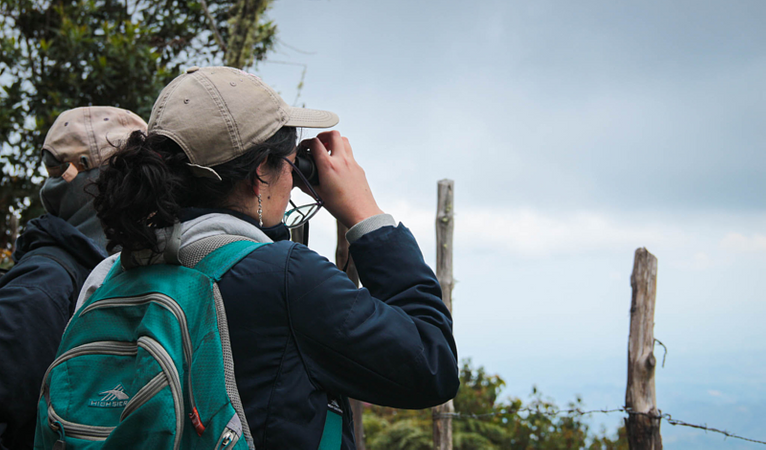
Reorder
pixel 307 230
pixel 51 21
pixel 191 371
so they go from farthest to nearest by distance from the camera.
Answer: pixel 51 21
pixel 307 230
pixel 191 371

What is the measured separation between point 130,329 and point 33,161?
6.35 metres

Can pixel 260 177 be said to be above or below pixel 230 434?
above

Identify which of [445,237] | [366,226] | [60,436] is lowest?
[60,436]

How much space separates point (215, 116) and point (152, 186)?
207mm

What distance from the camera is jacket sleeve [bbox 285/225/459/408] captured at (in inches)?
41.5

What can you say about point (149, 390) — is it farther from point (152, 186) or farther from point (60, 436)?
point (152, 186)

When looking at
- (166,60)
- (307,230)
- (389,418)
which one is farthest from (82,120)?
(389,418)

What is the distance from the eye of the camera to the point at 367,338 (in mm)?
1061

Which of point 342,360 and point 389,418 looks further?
point 389,418

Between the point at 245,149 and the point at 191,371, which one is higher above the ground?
the point at 245,149

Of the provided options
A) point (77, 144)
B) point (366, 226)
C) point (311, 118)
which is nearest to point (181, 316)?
point (366, 226)

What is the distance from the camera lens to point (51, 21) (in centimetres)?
661

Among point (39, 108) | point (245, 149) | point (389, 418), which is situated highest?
point (39, 108)

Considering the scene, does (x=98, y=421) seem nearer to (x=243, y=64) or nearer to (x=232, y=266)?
(x=232, y=266)
